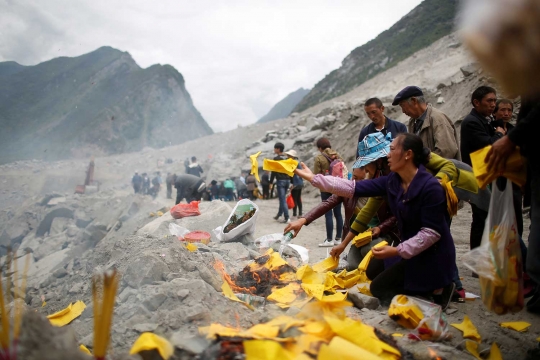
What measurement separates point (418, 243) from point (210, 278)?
68.0 inches

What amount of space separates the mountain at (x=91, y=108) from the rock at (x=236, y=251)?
1416 inches

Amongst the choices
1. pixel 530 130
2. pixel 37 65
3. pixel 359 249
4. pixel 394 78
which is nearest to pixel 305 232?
pixel 359 249

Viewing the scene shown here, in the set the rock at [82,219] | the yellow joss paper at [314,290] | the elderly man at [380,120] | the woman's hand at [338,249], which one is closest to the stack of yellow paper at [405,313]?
the yellow joss paper at [314,290]

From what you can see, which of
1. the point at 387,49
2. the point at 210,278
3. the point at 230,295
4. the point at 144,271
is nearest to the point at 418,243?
the point at 230,295

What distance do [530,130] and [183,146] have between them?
36014mm

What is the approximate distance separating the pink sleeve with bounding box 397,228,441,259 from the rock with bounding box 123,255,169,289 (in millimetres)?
1940

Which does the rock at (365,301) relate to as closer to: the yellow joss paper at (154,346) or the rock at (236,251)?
the yellow joss paper at (154,346)

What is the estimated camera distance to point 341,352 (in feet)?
4.89

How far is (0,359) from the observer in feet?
4.38

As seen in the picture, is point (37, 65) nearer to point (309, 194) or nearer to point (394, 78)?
point (394, 78)

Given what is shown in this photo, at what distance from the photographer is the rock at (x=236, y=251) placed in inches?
181

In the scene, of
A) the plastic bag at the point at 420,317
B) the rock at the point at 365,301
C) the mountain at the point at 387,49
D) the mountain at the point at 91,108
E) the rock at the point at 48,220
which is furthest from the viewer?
the mountain at the point at 387,49

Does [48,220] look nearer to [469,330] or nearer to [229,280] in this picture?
[229,280]

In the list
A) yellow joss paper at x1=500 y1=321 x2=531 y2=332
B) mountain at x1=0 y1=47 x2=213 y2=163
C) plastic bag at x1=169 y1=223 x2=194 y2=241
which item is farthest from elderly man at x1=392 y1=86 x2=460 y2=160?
mountain at x1=0 y1=47 x2=213 y2=163
